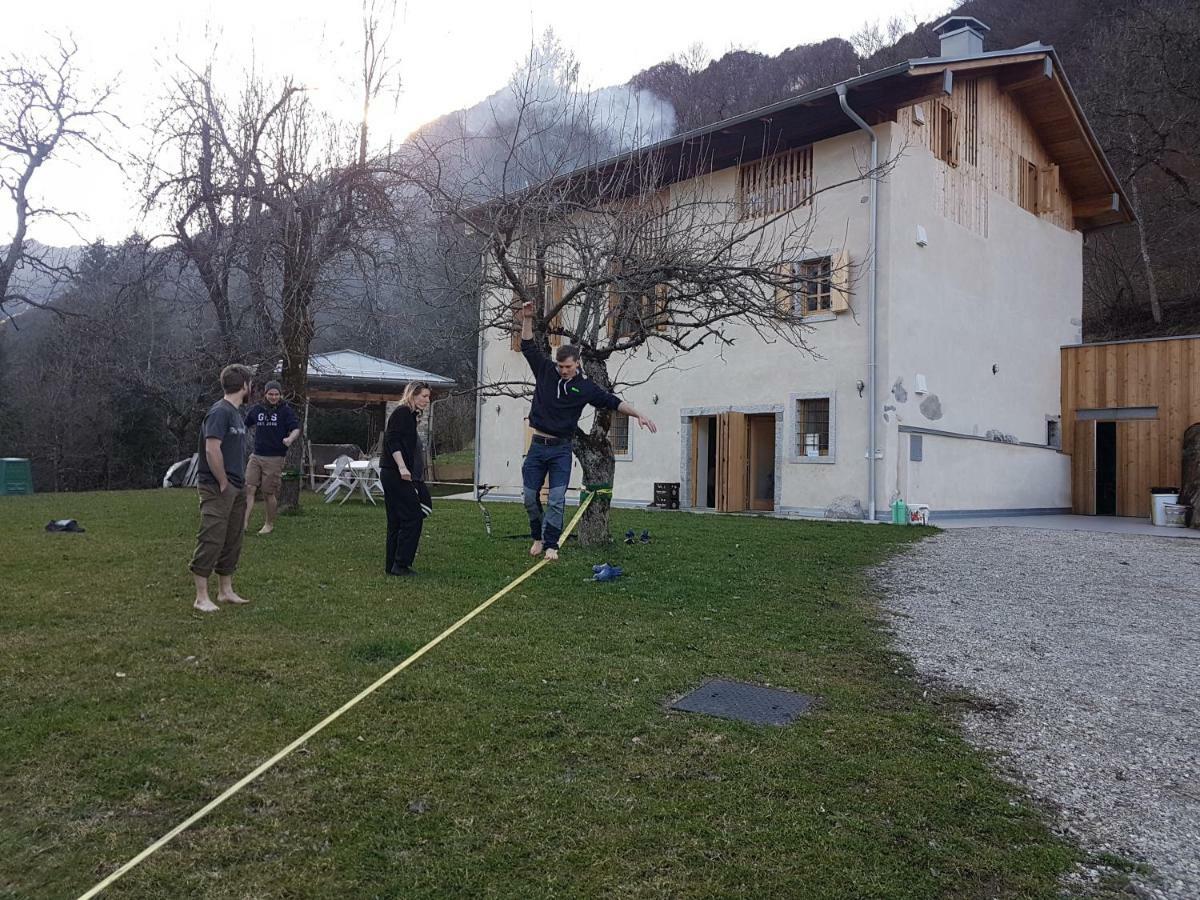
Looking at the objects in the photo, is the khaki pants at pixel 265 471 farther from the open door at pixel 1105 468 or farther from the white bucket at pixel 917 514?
the open door at pixel 1105 468

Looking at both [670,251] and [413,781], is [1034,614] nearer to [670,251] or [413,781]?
[670,251]

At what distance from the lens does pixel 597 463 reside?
8.84 metres

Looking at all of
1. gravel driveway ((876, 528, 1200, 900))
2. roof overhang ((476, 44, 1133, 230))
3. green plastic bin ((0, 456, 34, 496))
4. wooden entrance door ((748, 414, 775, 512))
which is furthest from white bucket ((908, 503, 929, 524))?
green plastic bin ((0, 456, 34, 496))

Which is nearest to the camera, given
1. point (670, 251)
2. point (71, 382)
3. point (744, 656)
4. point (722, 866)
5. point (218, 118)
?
point (722, 866)

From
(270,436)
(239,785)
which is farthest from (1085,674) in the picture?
(270,436)

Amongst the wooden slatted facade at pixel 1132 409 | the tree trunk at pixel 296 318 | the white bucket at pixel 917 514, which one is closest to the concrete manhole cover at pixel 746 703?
the tree trunk at pixel 296 318

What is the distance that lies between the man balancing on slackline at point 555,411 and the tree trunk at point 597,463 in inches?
75.0

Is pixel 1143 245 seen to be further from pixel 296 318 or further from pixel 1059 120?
pixel 296 318

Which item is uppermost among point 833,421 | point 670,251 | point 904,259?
point 904,259

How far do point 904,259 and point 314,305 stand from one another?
389 inches

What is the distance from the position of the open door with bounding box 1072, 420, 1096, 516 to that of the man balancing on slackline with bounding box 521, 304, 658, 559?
55.5 feet

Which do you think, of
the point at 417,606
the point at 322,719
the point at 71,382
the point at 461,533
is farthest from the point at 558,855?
the point at 71,382

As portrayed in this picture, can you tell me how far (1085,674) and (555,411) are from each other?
3846 mm

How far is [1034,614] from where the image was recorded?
688 centimetres
